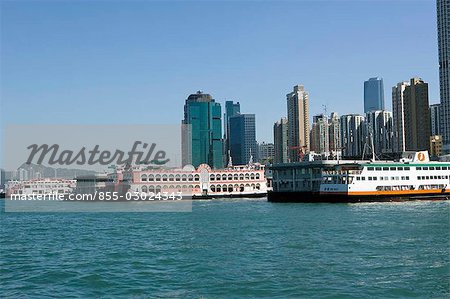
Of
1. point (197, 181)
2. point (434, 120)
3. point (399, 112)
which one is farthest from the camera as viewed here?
point (434, 120)

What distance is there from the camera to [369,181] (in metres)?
57.8

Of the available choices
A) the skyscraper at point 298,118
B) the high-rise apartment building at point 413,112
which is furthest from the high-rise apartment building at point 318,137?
the high-rise apartment building at point 413,112

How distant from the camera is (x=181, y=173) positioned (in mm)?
95125

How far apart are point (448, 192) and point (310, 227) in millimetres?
36896

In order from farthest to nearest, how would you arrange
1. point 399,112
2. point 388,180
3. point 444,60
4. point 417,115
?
point 399,112 → point 444,60 → point 417,115 → point 388,180

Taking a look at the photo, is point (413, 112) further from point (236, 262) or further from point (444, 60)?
point (236, 262)

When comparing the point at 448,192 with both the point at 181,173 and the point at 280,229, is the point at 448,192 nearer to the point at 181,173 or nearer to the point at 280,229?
the point at 280,229

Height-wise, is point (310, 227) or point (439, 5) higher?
point (439, 5)

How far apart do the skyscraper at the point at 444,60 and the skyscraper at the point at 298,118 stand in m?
44.2

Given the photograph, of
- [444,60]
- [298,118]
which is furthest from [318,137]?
[444,60]

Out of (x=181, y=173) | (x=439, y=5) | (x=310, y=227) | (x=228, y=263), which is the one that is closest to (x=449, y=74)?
(x=439, y=5)

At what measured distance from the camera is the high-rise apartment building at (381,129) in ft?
479

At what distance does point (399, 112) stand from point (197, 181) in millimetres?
63460

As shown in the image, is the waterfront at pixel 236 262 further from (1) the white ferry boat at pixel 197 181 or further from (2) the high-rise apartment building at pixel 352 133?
(2) the high-rise apartment building at pixel 352 133
